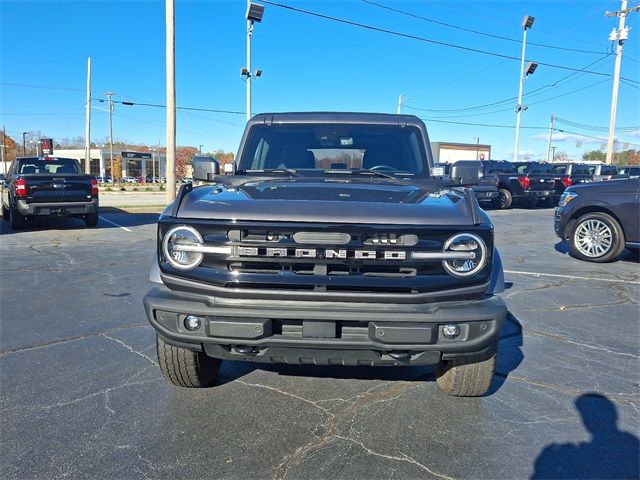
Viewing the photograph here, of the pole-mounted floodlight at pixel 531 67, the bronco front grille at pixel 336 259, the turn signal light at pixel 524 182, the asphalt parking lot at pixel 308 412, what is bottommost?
the asphalt parking lot at pixel 308 412

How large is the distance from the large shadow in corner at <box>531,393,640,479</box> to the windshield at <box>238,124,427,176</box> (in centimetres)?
226

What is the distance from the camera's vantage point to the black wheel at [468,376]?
120 inches

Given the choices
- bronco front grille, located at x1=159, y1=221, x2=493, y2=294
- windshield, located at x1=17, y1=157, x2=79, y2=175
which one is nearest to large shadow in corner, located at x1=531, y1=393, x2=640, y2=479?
bronco front grille, located at x1=159, y1=221, x2=493, y2=294

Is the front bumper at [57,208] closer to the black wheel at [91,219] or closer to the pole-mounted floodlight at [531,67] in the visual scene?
the black wheel at [91,219]

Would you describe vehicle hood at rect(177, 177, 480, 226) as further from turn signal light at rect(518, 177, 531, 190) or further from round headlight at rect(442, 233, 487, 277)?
turn signal light at rect(518, 177, 531, 190)

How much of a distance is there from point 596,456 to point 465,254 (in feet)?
4.34

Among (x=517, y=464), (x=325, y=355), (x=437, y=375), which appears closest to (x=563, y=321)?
(x=437, y=375)

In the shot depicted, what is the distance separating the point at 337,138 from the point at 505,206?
1805 cm

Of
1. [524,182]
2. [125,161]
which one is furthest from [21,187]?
[125,161]

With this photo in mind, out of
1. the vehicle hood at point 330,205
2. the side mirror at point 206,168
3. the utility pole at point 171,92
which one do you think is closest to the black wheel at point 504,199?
the utility pole at point 171,92

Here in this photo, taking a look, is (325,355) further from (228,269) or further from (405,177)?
(405,177)

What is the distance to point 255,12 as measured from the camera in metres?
19.6

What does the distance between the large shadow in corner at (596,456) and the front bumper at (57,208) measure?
1183 centimetres

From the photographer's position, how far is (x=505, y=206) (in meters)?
20.6
